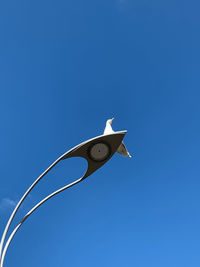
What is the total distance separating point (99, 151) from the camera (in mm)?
14609

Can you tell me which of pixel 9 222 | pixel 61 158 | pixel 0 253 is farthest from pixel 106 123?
pixel 0 253

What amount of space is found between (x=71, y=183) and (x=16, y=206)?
3.22m

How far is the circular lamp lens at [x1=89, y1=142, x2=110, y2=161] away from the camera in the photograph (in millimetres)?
14378

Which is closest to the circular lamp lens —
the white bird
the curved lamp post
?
the curved lamp post

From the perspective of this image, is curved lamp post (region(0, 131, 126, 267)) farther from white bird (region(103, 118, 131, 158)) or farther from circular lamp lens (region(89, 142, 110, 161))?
white bird (region(103, 118, 131, 158))

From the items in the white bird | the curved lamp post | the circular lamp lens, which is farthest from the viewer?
the white bird

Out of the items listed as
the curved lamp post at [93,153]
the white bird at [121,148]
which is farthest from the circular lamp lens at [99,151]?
the white bird at [121,148]

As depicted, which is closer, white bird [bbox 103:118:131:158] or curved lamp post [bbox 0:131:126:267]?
curved lamp post [bbox 0:131:126:267]

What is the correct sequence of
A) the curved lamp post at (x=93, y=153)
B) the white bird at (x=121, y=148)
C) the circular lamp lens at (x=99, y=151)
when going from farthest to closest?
the white bird at (x=121, y=148) → the circular lamp lens at (x=99, y=151) → the curved lamp post at (x=93, y=153)

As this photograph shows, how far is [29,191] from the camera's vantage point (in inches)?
531

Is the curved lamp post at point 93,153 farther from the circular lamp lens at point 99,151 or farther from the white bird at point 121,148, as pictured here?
the white bird at point 121,148

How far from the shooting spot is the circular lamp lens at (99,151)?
14378 mm

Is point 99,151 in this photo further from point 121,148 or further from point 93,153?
point 121,148

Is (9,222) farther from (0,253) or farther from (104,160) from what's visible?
(104,160)
